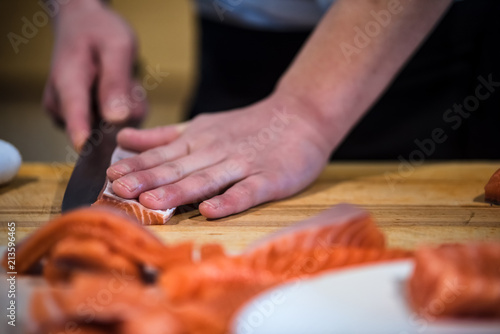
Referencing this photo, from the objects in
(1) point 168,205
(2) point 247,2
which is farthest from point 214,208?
(2) point 247,2

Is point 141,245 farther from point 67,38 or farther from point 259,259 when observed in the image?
point 67,38

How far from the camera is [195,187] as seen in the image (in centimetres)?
134

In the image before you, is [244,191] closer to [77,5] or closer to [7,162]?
[7,162]

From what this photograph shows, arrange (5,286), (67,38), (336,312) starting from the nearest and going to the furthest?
(336,312) < (5,286) < (67,38)

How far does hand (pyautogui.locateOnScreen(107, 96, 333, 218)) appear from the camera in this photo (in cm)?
132

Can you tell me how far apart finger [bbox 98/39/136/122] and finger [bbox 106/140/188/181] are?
43 cm

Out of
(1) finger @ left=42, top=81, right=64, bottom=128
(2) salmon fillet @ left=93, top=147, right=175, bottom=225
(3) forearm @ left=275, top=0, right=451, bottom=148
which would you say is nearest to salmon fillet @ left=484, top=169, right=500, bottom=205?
(3) forearm @ left=275, top=0, right=451, bottom=148

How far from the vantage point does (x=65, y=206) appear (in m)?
1.29

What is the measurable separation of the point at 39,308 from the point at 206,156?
0.77m

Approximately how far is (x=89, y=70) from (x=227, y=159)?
29.8 inches

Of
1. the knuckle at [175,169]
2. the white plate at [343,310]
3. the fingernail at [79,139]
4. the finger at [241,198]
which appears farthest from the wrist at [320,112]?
the white plate at [343,310]

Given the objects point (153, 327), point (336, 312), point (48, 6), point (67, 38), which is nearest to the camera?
point (153, 327)

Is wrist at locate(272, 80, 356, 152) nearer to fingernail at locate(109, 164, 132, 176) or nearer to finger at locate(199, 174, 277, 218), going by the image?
finger at locate(199, 174, 277, 218)

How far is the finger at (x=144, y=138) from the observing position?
1547 millimetres
